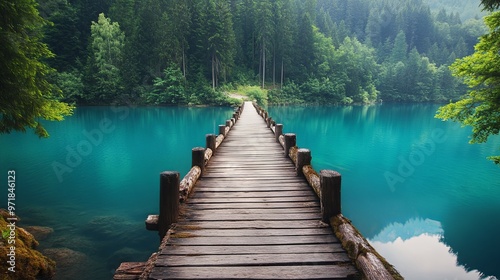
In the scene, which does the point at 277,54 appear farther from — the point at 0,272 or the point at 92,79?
the point at 0,272

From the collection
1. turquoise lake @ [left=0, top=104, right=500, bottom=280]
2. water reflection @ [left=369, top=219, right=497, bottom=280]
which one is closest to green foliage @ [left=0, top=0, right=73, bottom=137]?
turquoise lake @ [left=0, top=104, right=500, bottom=280]

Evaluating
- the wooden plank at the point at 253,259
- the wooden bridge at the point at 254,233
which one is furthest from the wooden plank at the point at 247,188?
the wooden plank at the point at 253,259

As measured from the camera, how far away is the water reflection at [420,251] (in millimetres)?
7961

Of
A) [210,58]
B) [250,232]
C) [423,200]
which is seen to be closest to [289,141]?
[250,232]

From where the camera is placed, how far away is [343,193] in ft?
42.4

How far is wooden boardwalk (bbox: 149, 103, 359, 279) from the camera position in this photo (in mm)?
3275

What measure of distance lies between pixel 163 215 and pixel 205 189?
1.83m

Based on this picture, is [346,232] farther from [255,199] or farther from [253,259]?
[255,199]

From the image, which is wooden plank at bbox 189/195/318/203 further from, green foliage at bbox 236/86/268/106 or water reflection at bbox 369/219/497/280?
green foliage at bbox 236/86/268/106

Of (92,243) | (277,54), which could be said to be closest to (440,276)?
(92,243)

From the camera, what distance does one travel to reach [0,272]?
16.1 feet

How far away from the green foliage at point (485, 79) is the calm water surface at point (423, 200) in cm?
313

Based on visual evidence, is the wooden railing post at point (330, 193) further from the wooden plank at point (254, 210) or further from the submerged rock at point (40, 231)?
the submerged rock at point (40, 231)

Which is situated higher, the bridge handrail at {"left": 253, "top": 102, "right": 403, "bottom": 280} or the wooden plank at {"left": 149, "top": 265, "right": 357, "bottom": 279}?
the bridge handrail at {"left": 253, "top": 102, "right": 403, "bottom": 280}
